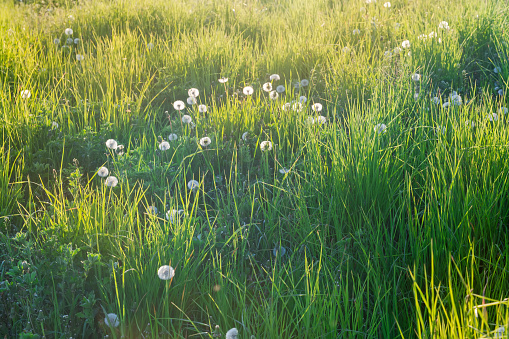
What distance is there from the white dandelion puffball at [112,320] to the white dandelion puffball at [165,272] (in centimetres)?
19

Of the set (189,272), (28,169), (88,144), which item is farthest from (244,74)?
(189,272)

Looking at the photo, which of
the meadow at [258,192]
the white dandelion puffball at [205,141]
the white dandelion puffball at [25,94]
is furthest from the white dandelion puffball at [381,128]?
the white dandelion puffball at [25,94]

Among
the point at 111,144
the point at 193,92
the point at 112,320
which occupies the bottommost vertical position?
the point at 112,320

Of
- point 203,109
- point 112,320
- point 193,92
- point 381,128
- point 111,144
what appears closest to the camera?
point 112,320

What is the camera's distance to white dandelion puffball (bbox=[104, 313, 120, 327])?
1299 millimetres

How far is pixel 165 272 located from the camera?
140cm

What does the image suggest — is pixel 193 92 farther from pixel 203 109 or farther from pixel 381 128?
pixel 381 128

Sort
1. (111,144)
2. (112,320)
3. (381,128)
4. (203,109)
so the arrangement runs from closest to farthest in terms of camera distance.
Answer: (112,320), (381,128), (111,144), (203,109)

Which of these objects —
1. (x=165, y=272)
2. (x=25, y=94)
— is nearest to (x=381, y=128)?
(x=165, y=272)

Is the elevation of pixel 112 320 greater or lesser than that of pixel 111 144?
lesser

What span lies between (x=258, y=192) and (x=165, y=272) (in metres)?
0.84

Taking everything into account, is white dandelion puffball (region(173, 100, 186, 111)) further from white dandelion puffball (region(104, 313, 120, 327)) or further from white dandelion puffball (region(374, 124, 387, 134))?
white dandelion puffball (region(104, 313, 120, 327))

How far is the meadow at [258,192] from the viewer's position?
137 cm

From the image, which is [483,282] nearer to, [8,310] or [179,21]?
[8,310]
